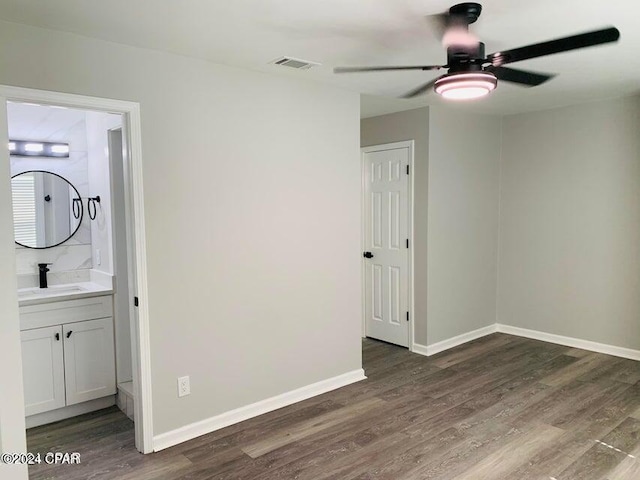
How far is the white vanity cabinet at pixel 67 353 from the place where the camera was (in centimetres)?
319

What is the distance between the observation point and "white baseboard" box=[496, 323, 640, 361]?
14.8 ft

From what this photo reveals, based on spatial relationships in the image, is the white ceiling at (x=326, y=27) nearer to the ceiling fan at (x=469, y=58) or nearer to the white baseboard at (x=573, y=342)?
the ceiling fan at (x=469, y=58)

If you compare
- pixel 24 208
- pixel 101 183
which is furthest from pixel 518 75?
pixel 24 208

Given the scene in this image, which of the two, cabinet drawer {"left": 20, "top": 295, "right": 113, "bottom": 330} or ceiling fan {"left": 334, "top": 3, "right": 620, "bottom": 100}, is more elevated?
ceiling fan {"left": 334, "top": 3, "right": 620, "bottom": 100}

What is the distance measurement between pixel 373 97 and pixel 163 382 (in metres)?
2.77

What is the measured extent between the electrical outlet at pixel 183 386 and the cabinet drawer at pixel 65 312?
0.91 m

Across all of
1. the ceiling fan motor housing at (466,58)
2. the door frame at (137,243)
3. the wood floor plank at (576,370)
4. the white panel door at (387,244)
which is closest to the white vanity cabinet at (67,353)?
the door frame at (137,243)

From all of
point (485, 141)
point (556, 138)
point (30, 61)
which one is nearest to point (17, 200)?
point (30, 61)

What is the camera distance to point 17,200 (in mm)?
3797

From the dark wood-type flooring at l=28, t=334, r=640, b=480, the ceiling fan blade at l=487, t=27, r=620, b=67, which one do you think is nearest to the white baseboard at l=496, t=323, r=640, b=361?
the dark wood-type flooring at l=28, t=334, r=640, b=480

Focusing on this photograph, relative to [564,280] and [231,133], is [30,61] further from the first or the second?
[564,280]

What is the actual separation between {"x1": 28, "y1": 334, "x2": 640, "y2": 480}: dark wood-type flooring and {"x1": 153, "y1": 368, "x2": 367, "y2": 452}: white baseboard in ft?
0.19

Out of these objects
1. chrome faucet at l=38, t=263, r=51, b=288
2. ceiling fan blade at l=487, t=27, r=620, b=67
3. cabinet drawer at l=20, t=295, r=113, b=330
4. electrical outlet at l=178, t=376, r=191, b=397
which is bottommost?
electrical outlet at l=178, t=376, r=191, b=397

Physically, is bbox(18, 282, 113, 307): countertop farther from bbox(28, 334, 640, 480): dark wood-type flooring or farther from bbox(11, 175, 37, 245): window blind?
bbox(28, 334, 640, 480): dark wood-type flooring
